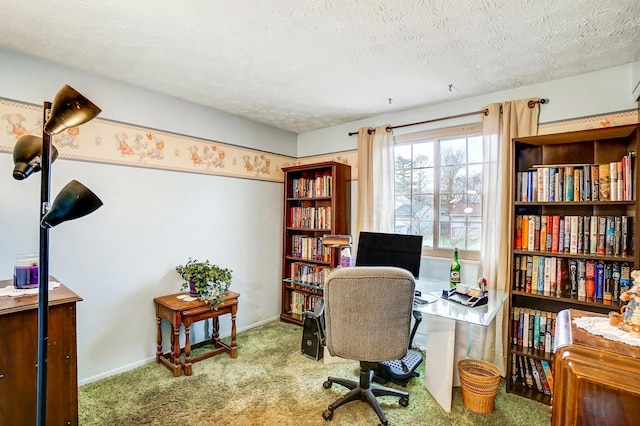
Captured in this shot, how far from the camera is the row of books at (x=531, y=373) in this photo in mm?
2291

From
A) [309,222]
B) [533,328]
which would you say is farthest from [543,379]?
[309,222]

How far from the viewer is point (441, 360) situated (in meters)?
2.21

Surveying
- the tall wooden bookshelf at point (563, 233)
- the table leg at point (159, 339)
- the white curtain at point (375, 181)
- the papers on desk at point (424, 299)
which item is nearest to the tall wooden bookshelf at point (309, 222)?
the white curtain at point (375, 181)

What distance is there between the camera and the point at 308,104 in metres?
3.04

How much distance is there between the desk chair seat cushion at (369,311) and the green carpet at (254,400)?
532 millimetres

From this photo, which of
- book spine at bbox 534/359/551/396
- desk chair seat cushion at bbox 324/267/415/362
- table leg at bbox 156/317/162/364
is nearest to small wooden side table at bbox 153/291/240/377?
table leg at bbox 156/317/162/364

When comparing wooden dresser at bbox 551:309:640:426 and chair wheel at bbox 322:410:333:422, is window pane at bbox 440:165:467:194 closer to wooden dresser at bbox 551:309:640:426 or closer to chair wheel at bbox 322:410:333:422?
wooden dresser at bbox 551:309:640:426

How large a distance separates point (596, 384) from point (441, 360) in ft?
4.20

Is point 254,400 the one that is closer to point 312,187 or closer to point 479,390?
point 479,390

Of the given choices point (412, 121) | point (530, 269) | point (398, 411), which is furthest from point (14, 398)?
point (412, 121)

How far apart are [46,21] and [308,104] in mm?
1900

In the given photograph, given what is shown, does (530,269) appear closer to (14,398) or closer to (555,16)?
(555,16)

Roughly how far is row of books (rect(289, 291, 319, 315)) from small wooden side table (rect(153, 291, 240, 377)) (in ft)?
3.28

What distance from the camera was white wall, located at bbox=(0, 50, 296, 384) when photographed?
2.14 meters
